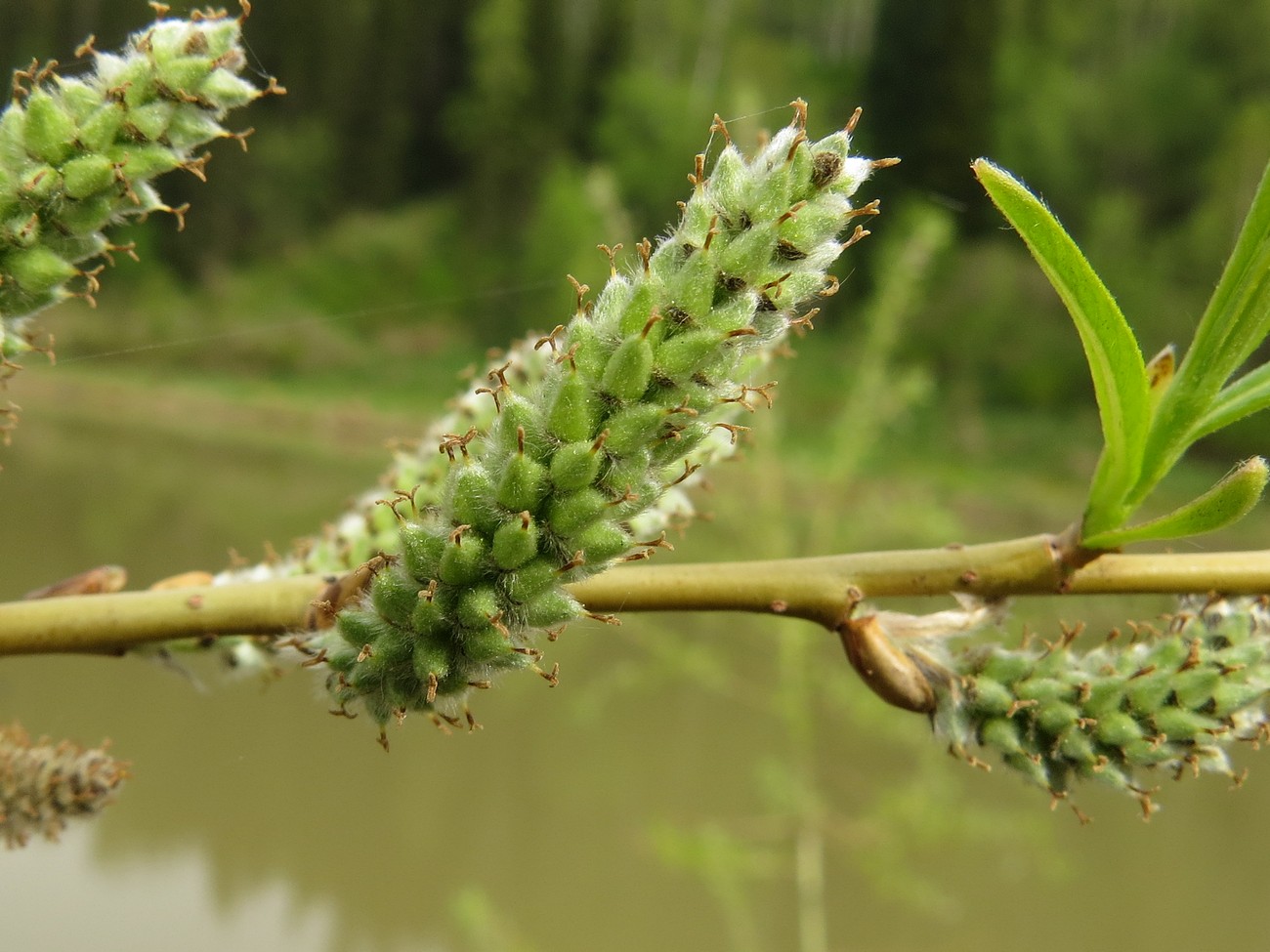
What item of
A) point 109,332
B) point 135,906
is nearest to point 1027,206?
point 135,906

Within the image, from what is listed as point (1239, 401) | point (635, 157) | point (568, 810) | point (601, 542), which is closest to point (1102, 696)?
point (1239, 401)

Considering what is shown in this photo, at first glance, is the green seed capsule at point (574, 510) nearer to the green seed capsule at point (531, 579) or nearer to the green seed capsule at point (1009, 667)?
the green seed capsule at point (531, 579)

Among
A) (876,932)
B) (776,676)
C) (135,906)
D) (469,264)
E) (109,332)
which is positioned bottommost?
(135,906)

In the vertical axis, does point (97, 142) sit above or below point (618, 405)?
above

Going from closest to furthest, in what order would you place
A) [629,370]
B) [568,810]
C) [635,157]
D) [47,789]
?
[629,370] < [47,789] < [568,810] < [635,157]

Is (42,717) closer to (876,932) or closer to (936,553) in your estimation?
(876,932)

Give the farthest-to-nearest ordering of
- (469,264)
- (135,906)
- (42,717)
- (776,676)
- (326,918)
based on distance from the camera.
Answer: (469,264), (776,676), (326,918), (42,717), (135,906)

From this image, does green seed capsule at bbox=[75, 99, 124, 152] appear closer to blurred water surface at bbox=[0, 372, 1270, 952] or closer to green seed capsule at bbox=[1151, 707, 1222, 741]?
green seed capsule at bbox=[1151, 707, 1222, 741]

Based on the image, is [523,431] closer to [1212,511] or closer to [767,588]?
[767,588]
